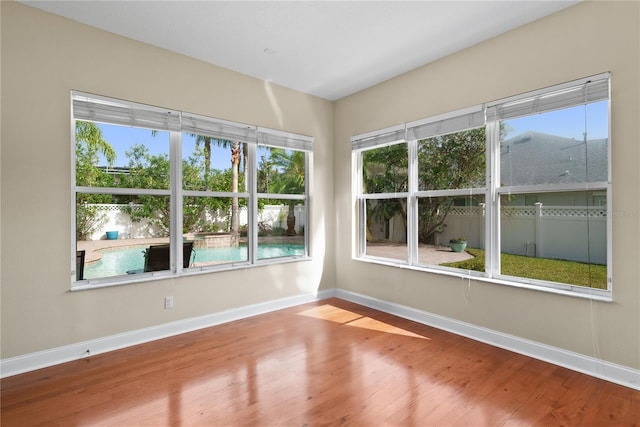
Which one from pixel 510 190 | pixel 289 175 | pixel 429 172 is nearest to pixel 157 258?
pixel 289 175

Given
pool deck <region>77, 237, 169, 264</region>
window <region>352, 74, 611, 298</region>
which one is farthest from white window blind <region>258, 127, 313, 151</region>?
pool deck <region>77, 237, 169, 264</region>

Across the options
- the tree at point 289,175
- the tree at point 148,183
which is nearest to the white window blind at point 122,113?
the tree at point 148,183

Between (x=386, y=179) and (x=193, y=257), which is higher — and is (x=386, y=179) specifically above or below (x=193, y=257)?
above

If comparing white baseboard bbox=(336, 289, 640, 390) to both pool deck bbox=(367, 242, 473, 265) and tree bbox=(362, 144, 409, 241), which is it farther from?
tree bbox=(362, 144, 409, 241)

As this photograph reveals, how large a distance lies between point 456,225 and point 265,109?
2.66 meters

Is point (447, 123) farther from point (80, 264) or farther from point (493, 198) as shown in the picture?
point (80, 264)

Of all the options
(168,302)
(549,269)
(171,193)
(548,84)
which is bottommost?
(168,302)

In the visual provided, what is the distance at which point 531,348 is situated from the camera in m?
2.82

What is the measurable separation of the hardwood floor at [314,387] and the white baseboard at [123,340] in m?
0.09

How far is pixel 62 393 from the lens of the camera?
2.29 meters

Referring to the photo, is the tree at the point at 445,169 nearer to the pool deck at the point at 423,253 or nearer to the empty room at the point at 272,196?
the empty room at the point at 272,196

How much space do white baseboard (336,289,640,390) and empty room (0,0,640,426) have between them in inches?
0.6

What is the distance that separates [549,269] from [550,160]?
96 centimetres

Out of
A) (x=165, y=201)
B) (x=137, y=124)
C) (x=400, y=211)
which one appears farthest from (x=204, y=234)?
(x=400, y=211)
